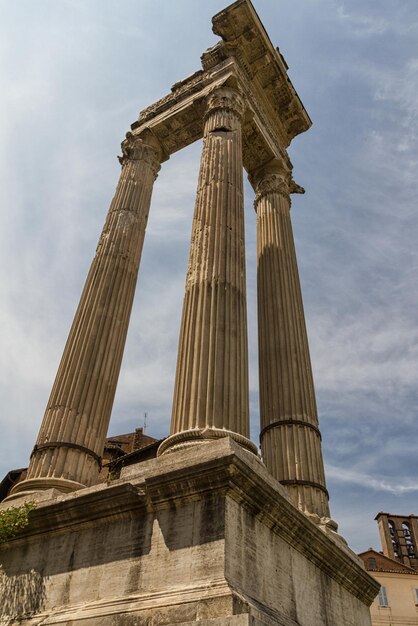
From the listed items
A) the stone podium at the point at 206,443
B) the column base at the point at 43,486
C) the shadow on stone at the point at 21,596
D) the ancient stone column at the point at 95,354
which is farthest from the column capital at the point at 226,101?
the shadow on stone at the point at 21,596

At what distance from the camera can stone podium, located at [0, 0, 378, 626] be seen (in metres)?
7.88

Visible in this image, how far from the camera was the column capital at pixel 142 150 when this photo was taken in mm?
20188

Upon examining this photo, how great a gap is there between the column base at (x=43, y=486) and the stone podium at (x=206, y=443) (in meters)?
0.03

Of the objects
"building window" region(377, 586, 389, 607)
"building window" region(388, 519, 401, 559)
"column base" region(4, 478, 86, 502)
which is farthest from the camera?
"building window" region(388, 519, 401, 559)

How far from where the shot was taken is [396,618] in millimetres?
45938

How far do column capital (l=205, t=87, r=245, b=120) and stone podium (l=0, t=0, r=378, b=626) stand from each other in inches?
2.4

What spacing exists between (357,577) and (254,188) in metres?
14.1

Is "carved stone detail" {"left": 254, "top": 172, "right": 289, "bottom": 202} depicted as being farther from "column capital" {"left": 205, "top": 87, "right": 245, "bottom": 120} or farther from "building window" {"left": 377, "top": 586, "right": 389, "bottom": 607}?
"building window" {"left": 377, "top": 586, "right": 389, "bottom": 607}

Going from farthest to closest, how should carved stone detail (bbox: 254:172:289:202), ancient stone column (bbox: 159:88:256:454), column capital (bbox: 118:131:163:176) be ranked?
column capital (bbox: 118:131:163:176)
carved stone detail (bbox: 254:172:289:202)
ancient stone column (bbox: 159:88:256:454)

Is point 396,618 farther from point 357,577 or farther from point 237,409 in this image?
point 237,409

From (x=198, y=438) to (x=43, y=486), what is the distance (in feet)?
12.4

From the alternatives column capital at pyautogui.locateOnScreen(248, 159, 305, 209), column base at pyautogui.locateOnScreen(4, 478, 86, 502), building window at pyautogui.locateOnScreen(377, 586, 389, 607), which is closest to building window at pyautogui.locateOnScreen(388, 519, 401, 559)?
building window at pyautogui.locateOnScreen(377, 586, 389, 607)

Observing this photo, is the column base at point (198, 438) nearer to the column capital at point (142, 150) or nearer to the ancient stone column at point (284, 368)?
the ancient stone column at point (284, 368)

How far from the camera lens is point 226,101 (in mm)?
17781
